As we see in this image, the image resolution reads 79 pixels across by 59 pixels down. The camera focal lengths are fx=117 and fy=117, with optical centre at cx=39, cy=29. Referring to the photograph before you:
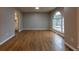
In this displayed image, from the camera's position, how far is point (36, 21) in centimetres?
1122

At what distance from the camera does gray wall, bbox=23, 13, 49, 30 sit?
11008 millimetres

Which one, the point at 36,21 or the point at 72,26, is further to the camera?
the point at 36,21

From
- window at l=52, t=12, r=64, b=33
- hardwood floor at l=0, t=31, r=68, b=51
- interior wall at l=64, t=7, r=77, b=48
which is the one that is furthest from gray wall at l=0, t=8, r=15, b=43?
window at l=52, t=12, r=64, b=33

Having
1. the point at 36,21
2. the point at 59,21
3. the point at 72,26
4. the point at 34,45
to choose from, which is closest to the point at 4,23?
the point at 34,45

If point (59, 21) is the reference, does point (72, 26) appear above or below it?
below

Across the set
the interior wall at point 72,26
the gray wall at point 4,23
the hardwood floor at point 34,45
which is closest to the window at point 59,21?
the hardwood floor at point 34,45

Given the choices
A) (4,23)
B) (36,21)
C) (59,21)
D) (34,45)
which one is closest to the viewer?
(34,45)

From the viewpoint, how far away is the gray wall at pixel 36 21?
36.1ft

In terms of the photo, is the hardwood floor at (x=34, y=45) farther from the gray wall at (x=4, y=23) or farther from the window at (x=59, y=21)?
the window at (x=59, y=21)

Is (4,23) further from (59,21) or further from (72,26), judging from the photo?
(59,21)

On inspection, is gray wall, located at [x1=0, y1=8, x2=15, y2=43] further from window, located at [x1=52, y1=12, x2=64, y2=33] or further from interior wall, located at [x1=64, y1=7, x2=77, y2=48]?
window, located at [x1=52, y1=12, x2=64, y2=33]
